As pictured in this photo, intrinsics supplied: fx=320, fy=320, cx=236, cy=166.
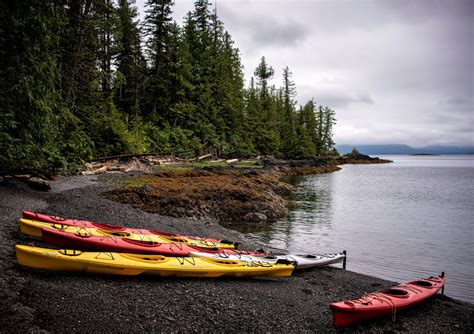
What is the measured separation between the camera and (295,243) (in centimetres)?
1386

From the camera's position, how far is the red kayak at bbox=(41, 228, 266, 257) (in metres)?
7.33

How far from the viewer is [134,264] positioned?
6.46 meters

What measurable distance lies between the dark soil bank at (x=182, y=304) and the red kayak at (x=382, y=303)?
26cm

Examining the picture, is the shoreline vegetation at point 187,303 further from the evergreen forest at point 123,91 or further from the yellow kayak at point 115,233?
the evergreen forest at point 123,91

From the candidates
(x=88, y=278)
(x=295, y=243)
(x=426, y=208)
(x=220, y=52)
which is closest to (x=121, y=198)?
(x=295, y=243)

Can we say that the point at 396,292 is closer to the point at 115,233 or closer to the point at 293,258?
the point at 293,258

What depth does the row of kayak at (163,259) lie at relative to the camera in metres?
5.88

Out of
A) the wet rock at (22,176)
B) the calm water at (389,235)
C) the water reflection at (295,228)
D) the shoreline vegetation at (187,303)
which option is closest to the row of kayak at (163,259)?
the shoreline vegetation at (187,303)

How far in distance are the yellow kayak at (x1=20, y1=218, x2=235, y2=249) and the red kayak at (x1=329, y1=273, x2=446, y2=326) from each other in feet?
14.6

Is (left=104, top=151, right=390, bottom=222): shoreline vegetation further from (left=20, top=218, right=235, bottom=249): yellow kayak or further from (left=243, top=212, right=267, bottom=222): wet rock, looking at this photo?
(left=20, top=218, right=235, bottom=249): yellow kayak

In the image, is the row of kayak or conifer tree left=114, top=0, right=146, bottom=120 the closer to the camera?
the row of kayak

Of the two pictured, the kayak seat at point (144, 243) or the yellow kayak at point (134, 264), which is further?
the kayak seat at point (144, 243)

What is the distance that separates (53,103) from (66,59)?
9174mm

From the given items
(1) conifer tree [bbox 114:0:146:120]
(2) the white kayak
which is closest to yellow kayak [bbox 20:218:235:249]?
(2) the white kayak
